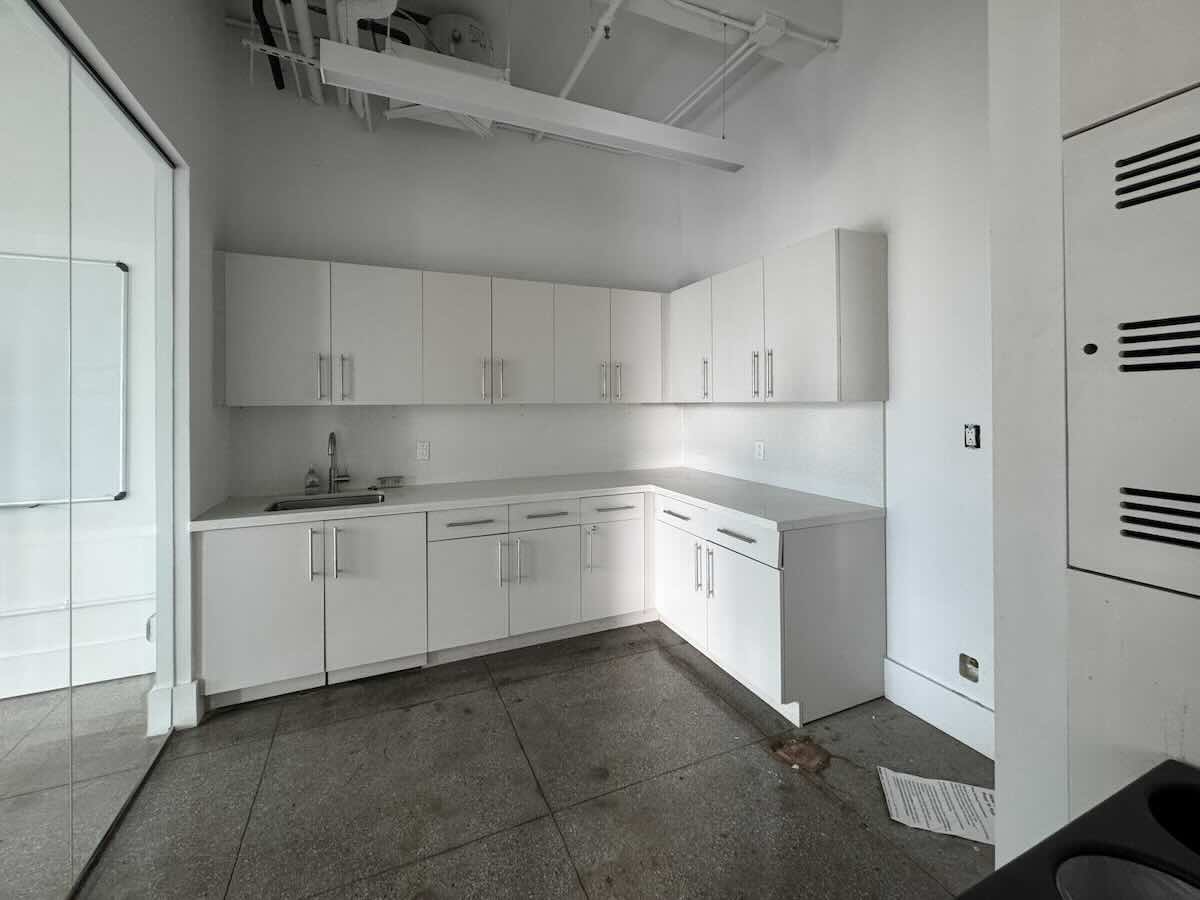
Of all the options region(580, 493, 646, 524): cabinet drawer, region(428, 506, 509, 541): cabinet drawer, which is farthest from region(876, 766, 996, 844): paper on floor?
region(428, 506, 509, 541): cabinet drawer

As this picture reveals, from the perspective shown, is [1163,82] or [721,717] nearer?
[1163,82]

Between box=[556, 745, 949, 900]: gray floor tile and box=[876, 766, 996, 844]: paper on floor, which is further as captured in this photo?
box=[876, 766, 996, 844]: paper on floor

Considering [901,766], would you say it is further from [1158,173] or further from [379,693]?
[379,693]

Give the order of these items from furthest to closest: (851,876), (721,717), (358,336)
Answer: (358,336), (721,717), (851,876)

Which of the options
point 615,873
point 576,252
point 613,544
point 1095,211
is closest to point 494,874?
point 615,873

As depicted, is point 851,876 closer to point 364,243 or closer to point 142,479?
point 142,479

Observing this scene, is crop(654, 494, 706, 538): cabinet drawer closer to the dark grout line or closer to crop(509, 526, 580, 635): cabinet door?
crop(509, 526, 580, 635): cabinet door

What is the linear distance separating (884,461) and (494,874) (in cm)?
235

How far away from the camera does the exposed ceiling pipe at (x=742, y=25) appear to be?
242 centimetres

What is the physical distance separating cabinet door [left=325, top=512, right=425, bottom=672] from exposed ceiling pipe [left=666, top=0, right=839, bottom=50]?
282 cm

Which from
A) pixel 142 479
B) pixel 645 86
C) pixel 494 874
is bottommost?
pixel 494 874

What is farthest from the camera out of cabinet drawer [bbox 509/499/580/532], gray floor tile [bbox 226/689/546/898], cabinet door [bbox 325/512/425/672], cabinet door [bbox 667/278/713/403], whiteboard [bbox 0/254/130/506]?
cabinet door [bbox 667/278/713/403]

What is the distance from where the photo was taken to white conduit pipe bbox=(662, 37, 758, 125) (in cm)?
287

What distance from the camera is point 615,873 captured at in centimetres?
163
